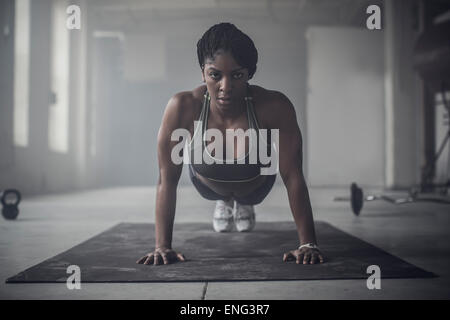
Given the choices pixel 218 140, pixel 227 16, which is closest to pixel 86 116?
pixel 227 16

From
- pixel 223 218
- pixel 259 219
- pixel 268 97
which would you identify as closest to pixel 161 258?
pixel 268 97

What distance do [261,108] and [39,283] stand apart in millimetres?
911

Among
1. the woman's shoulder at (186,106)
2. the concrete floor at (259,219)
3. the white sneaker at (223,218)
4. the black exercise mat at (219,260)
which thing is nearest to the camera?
the concrete floor at (259,219)

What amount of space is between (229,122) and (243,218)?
2.47 feet

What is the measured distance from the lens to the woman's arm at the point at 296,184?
4.91ft

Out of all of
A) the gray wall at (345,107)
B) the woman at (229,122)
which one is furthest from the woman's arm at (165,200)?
the gray wall at (345,107)

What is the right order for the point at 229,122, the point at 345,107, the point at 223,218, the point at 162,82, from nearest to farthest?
the point at 229,122, the point at 223,218, the point at 345,107, the point at 162,82

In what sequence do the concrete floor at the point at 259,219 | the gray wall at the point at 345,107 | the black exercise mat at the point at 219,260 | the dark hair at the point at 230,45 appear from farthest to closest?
the gray wall at the point at 345,107, the dark hair at the point at 230,45, the black exercise mat at the point at 219,260, the concrete floor at the point at 259,219

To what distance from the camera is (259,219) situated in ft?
9.72

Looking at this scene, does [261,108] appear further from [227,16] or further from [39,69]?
[227,16]

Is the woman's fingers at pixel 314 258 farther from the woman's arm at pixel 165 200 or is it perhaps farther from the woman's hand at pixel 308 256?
the woman's arm at pixel 165 200

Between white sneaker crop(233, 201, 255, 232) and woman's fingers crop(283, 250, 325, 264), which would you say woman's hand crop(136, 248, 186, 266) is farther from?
white sneaker crop(233, 201, 255, 232)

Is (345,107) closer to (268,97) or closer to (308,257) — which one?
(268,97)
